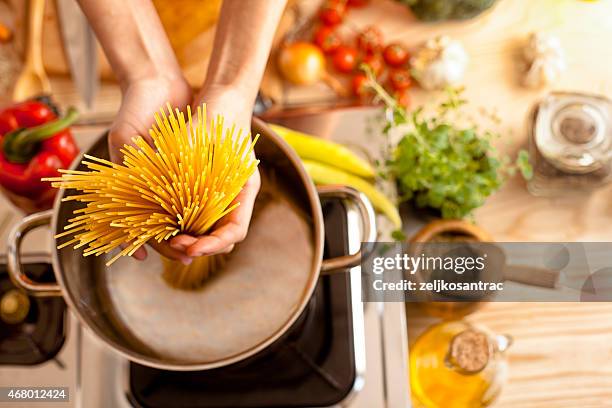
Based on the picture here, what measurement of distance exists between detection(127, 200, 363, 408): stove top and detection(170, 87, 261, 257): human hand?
18 centimetres

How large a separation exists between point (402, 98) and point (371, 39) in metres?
0.10

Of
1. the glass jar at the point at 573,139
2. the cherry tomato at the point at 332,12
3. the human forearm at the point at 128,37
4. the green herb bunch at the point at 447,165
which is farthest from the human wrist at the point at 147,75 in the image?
the glass jar at the point at 573,139

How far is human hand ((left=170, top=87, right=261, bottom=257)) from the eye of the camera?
46 cm

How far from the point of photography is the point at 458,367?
2.12ft

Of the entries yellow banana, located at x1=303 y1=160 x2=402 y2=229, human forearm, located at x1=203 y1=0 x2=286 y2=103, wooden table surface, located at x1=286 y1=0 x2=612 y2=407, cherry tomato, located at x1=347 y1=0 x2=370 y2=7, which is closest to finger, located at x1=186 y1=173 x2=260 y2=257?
human forearm, located at x1=203 y1=0 x2=286 y2=103

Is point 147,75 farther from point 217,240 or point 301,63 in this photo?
point 301,63

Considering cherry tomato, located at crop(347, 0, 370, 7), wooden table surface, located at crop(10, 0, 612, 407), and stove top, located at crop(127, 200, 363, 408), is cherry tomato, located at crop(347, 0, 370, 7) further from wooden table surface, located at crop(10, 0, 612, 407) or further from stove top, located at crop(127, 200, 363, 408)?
stove top, located at crop(127, 200, 363, 408)

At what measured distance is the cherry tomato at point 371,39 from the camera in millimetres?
860

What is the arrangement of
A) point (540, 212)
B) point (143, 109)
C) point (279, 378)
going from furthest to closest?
point (540, 212) < point (279, 378) < point (143, 109)

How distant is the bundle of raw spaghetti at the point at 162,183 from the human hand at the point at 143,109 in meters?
0.06

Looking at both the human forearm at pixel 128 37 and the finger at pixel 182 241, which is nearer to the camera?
the finger at pixel 182 241

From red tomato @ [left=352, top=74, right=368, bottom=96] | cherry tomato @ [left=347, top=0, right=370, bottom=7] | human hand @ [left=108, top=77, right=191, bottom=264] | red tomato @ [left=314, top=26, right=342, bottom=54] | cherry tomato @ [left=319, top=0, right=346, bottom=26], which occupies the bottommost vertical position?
human hand @ [left=108, top=77, right=191, bottom=264]

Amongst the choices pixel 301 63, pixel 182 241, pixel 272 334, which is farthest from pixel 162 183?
pixel 301 63

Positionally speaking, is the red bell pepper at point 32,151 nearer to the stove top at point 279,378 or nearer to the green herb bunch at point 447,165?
the stove top at point 279,378
